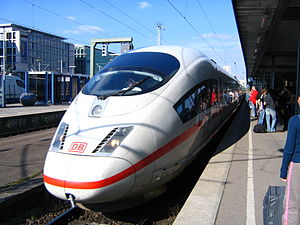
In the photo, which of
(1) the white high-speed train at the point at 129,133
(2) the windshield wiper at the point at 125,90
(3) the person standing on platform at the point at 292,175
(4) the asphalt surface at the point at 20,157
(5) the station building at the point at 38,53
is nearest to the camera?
(3) the person standing on platform at the point at 292,175

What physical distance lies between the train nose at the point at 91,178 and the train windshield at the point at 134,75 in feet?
4.32

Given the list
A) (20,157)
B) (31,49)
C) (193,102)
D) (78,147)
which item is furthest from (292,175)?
(31,49)

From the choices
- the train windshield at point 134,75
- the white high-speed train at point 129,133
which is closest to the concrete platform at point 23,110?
the train windshield at point 134,75

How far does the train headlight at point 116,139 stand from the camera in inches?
156

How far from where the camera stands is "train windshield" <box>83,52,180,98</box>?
503cm

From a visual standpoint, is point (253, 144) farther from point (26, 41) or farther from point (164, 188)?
point (26, 41)

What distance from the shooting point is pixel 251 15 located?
11.8 meters

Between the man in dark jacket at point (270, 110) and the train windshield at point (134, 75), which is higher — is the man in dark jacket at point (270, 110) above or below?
below

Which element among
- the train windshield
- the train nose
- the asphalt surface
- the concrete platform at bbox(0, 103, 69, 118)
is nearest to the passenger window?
the train windshield

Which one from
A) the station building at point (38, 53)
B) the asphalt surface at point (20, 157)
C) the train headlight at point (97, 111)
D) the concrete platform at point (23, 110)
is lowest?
the asphalt surface at point (20, 157)

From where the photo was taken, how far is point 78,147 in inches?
159

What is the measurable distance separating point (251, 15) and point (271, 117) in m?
3.83

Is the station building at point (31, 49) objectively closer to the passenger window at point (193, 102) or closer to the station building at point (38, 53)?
the station building at point (38, 53)

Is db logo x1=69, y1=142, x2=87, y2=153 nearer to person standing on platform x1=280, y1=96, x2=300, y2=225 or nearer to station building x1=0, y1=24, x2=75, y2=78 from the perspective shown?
A: person standing on platform x1=280, y1=96, x2=300, y2=225
